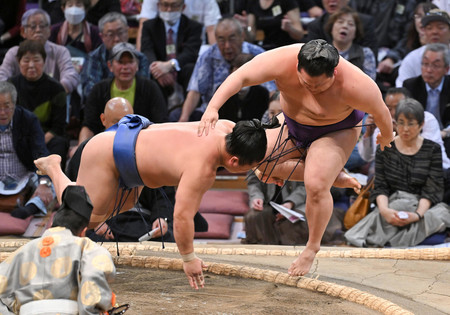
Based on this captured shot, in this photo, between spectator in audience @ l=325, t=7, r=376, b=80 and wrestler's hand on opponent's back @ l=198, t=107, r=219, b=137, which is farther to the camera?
spectator in audience @ l=325, t=7, r=376, b=80

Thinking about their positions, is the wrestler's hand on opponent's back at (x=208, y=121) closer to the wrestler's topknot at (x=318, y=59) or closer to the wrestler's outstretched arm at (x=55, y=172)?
the wrestler's topknot at (x=318, y=59)

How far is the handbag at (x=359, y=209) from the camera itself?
4.53m

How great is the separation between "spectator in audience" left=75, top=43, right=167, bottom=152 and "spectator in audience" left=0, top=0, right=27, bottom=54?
1524 millimetres

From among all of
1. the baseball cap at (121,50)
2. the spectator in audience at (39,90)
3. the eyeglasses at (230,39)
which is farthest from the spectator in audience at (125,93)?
the eyeglasses at (230,39)

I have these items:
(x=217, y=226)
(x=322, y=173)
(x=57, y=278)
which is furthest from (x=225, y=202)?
(x=57, y=278)

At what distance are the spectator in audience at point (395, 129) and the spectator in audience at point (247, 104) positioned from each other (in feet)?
2.33

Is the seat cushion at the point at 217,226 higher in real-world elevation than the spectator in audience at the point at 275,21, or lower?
lower

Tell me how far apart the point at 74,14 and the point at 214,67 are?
3.95 feet

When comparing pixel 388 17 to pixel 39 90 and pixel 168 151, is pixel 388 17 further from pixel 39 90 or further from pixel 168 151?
pixel 168 151

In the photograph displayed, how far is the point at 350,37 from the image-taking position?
5.17 metres

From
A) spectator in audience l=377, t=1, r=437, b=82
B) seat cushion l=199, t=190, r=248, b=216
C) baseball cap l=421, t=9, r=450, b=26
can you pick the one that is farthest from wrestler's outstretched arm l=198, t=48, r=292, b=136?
spectator in audience l=377, t=1, r=437, b=82

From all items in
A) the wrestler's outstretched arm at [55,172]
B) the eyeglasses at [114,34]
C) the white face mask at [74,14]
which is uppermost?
the white face mask at [74,14]

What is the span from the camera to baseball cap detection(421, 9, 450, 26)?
209 inches

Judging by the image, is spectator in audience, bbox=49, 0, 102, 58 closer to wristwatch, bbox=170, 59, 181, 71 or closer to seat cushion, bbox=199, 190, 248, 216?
wristwatch, bbox=170, 59, 181, 71
